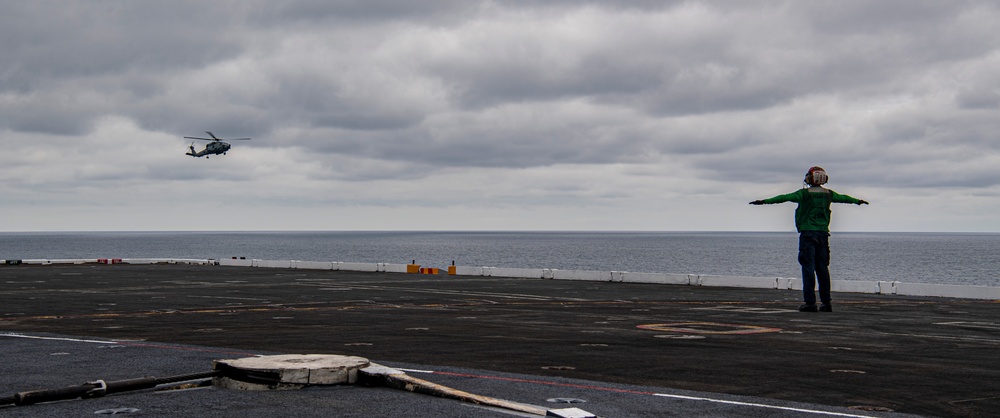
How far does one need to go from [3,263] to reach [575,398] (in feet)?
231

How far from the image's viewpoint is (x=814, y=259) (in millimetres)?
22672

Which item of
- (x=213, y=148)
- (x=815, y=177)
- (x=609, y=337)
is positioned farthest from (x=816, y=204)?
(x=213, y=148)

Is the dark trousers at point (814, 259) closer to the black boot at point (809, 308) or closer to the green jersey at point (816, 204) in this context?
the black boot at point (809, 308)

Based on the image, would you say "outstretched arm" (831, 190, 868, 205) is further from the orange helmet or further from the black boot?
the black boot

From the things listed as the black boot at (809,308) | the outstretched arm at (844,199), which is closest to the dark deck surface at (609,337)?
the black boot at (809,308)

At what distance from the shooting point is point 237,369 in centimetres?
995

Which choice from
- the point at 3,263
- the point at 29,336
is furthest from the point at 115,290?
the point at 3,263

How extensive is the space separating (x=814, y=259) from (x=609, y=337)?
27.8 ft

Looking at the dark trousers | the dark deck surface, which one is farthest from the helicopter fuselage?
the dark trousers

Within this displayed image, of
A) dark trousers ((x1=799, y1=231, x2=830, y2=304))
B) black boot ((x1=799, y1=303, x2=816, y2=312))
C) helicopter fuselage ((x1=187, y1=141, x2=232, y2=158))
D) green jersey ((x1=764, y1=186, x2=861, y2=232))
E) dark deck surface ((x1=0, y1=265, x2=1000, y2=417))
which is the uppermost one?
helicopter fuselage ((x1=187, y1=141, x2=232, y2=158))

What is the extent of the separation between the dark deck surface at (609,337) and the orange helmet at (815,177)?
3323 mm

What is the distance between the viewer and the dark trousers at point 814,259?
22.6 meters

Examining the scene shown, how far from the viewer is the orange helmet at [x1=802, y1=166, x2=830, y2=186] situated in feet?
74.3

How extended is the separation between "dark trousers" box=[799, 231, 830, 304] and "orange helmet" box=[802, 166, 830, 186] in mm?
1238
